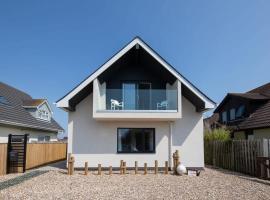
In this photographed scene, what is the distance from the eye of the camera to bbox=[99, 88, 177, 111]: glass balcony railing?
14430 mm

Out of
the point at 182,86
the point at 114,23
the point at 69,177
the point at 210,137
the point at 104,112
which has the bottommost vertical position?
the point at 69,177

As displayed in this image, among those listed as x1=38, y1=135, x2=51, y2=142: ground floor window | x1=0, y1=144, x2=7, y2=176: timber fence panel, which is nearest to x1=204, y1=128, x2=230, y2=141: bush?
x1=0, y1=144, x2=7, y2=176: timber fence panel

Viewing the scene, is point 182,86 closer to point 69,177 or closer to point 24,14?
point 69,177

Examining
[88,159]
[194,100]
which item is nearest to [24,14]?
[88,159]

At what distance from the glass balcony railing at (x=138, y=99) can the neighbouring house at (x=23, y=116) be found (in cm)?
699

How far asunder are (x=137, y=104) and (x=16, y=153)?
282 inches

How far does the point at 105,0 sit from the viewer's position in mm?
12117

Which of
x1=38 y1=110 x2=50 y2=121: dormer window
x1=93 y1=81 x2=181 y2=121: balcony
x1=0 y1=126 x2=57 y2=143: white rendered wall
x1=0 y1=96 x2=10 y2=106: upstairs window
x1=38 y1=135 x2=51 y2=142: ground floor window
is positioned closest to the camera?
x1=93 y1=81 x2=181 y2=121: balcony

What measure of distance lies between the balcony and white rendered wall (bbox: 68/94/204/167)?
1059 millimetres

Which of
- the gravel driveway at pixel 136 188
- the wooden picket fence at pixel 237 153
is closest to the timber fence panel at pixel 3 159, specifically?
the gravel driveway at pixel 136 188

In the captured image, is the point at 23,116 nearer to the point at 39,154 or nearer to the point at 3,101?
the point at 3,101

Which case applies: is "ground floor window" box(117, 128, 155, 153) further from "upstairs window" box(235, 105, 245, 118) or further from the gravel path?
"upstairs window" box(235, 105, 245, 118)

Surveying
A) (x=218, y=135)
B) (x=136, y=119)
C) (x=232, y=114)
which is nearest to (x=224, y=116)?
(x=232, y=114)

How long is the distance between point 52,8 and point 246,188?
40.6ft
